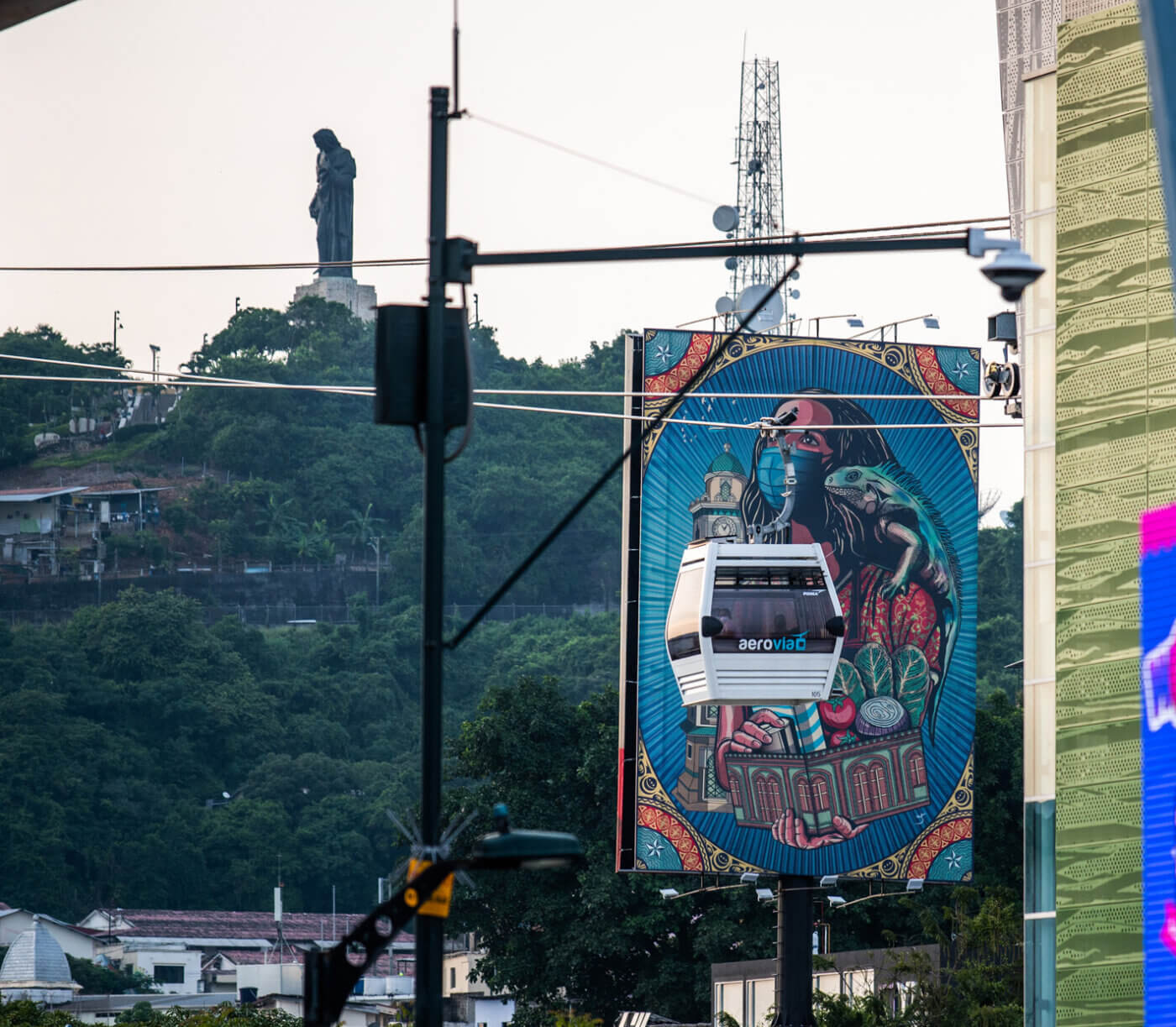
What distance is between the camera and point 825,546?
39.7 metres

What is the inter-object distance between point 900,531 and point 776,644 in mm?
4872

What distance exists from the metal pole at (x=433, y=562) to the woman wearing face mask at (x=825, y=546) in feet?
92.2

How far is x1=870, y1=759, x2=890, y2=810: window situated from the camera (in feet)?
128

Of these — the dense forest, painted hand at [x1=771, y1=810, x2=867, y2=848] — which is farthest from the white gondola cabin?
the dense forest

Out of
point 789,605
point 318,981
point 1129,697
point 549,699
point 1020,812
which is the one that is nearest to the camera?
point 318,981

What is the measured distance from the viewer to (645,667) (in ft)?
127

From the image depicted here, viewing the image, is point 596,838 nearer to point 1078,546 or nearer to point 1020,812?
point 1020,812

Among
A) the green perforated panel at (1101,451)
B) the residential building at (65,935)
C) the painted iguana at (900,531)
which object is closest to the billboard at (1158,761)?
the green perforated panel at (1101,451)

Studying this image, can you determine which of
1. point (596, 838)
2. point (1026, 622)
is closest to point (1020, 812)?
point (596, 838)

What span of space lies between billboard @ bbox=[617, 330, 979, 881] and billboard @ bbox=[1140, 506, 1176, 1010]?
17.0m

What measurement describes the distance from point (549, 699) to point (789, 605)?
106 feet

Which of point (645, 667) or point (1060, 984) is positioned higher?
point (645, 667)

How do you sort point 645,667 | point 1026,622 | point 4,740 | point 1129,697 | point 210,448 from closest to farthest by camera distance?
point 1129,697 → point 1026,622 → point 645,667 → point 4,740 → point 210,448

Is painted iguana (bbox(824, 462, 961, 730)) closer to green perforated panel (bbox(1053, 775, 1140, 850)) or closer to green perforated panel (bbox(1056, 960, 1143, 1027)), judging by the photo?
green perforated panel (bbox(1053, 775, 1140, 850))
